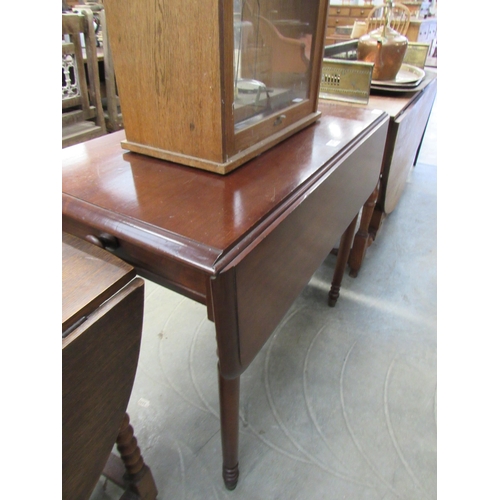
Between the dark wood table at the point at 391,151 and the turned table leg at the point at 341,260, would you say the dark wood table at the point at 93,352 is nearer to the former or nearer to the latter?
the turned table leg at the point at 341,260

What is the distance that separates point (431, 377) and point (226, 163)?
1.04 meters

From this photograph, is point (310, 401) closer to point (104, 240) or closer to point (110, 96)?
point (104, 240)

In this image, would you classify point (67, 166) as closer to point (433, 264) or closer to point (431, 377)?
point (431, 377)

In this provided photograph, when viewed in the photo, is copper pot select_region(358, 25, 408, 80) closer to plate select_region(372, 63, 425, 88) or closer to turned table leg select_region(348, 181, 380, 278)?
plate select_region(372, 63, 425, 88)

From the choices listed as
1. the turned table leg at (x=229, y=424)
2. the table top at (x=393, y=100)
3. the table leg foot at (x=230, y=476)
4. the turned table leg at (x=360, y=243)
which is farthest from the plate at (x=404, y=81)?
the table leg foot at (x=230, y=476)

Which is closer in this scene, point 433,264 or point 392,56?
point 392,56

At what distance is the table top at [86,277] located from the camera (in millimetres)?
474

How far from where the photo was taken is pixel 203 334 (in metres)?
1.38

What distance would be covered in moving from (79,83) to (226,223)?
1.48 m

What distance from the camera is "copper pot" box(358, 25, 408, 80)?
5.01ft

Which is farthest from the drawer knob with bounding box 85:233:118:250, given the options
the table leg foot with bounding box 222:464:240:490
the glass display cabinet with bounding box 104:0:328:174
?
the table leg foot with bounding box 222:464:240:490
